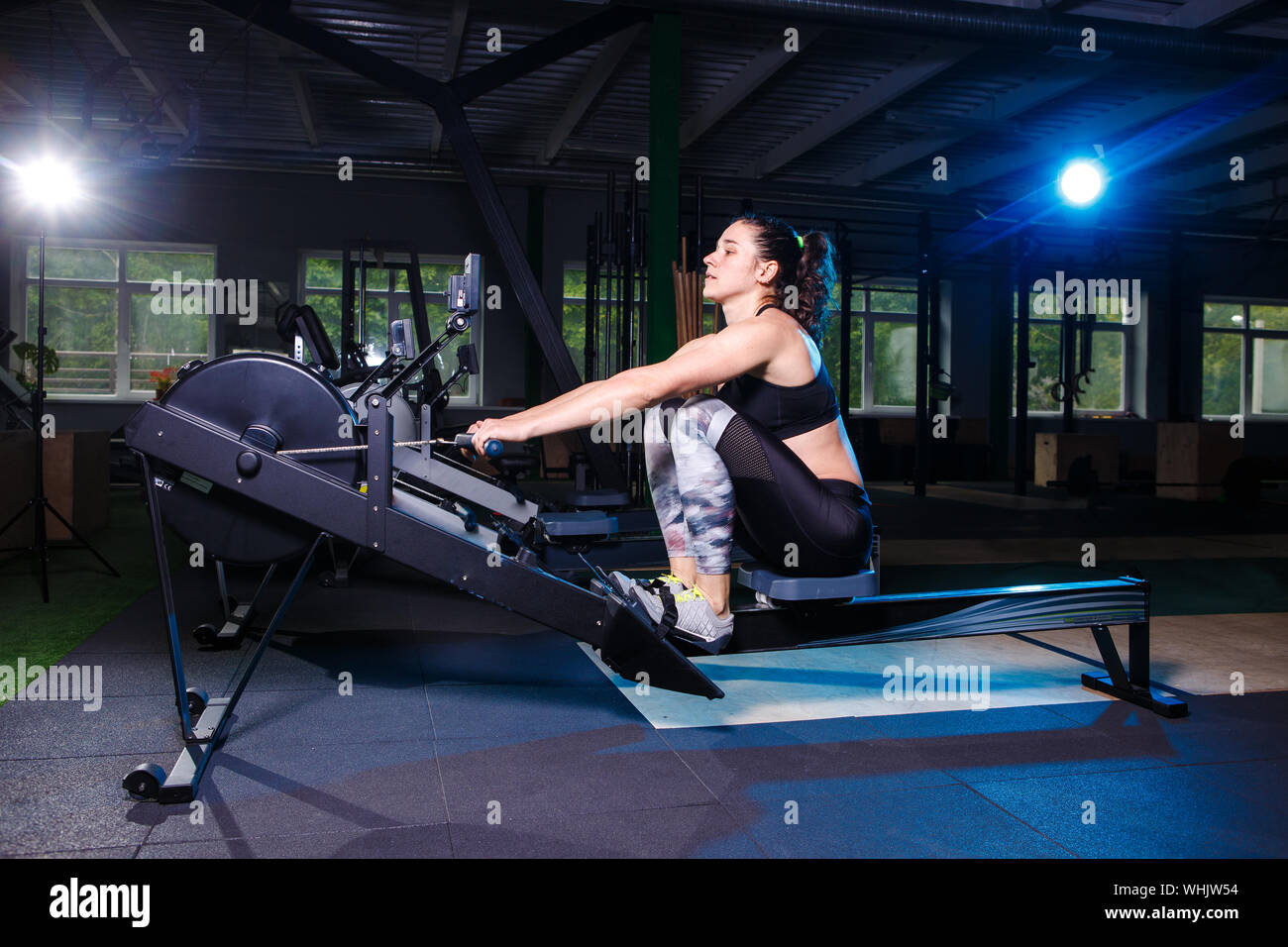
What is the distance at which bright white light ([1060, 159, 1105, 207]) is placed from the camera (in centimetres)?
800

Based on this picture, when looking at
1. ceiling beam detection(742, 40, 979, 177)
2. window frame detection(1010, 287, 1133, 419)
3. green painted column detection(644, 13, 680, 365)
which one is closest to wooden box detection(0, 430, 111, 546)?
green painted column detection(644, 13, 680, 365)

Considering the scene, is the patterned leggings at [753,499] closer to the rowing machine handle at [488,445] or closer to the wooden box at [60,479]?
the rowing machine handle at [488,445]

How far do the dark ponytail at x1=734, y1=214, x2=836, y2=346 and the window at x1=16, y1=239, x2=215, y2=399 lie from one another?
10361mm

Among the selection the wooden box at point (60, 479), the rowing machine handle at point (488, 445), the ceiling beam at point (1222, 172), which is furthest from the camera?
the ceiling beam at point (1222, 172)

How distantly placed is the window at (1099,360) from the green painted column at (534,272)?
7332 mm

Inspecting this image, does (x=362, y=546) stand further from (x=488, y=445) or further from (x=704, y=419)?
(x=704, y=419)

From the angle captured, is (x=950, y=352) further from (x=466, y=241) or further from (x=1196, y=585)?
(x=1196, y=585)

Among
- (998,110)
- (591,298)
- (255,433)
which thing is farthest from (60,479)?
(998,110)

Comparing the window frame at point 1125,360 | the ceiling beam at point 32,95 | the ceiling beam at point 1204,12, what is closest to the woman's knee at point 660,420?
the ceiling beam at point 1204,12

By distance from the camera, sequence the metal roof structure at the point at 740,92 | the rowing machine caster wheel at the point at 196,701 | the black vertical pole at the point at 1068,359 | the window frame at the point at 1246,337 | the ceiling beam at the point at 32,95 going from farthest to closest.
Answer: the window frame at the point at 1246,337 < the black vertical pole at the point at 1068,359 < the ceiling beam at the point at 32,95 < the metal roof structure at the point at 740,92 < the rowing machine caster wheel at the point at 196,701

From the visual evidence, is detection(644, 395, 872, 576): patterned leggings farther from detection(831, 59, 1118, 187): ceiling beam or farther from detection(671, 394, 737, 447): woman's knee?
detection(831, 59, 1118, 187): ceiling beam

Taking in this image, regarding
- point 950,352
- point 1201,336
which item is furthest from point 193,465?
point 1201,336

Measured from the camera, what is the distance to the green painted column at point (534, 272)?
11.5m
